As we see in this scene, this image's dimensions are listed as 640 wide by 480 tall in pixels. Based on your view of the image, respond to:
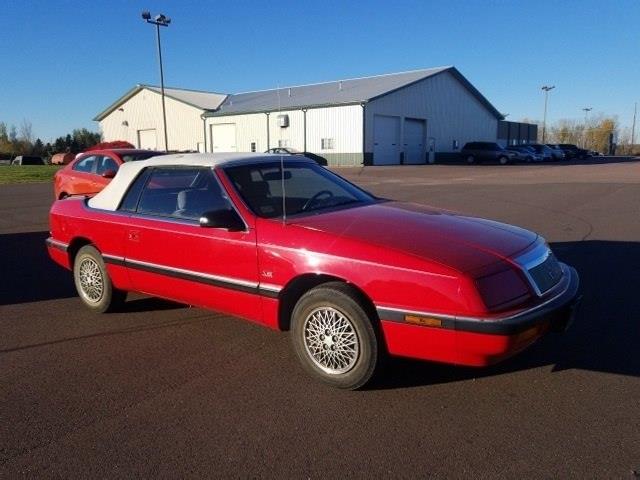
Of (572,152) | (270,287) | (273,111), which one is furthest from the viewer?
(572,152)

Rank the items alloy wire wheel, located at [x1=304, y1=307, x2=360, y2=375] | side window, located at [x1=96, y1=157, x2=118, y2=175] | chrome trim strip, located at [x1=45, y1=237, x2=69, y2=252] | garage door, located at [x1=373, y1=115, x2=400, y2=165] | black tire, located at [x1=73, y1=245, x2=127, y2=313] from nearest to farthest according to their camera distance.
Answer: alloy wire wheel, located at [x1=304, y1=307, x2=360, y2=375] → black tire, located at [x1=73, y1=245, x2=127, y2=313] → chrome trim strip, located at [x1=45, y1=237, x2=69, y2=252] → side window, located at [x1=96, y1=157, x2=118, y2=175] → garage door, located at [x1=373, y1=115, x2=400, y2=165]

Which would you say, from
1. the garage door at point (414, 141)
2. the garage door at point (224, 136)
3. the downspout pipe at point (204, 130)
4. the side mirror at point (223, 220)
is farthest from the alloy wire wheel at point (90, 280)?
the downspout pipe at point (204, 130)

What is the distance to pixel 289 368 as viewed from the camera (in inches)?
150

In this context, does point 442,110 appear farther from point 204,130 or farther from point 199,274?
point 199,274

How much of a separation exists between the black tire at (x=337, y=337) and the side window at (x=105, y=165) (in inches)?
315

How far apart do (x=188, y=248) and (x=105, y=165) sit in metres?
7.36

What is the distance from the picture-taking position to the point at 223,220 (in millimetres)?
3742

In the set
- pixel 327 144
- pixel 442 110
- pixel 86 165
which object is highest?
pixel 442 110

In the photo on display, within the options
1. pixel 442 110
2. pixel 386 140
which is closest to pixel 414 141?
pixel 386 140

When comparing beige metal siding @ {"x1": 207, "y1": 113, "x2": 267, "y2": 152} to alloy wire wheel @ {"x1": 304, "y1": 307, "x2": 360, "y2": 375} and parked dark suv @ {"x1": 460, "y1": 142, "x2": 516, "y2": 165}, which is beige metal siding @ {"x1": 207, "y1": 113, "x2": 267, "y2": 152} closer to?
parked dark suv @ {"x1": 460, "y1": 142, "x2": 516, "y2": 165}

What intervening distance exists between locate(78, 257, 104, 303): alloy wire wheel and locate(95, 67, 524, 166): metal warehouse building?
1150 inches

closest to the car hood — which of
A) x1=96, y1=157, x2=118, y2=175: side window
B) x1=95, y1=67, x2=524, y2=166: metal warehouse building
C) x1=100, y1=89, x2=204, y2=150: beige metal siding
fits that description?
x1=96, y1=157, x2=118, y2=175: side window

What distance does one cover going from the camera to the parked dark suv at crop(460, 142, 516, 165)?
4400cm

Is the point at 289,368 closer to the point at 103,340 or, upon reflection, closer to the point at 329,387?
the point at 329,387
